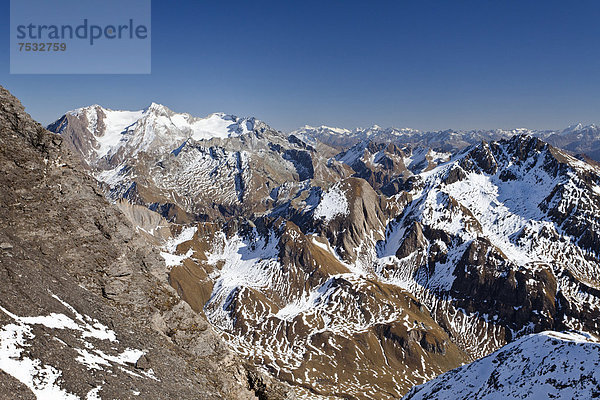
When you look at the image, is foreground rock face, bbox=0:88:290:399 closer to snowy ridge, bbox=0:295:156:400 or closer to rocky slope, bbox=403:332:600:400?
snowy ridge, bbox=0:295:156:400

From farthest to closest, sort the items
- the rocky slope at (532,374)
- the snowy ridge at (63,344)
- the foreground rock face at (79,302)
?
the rocky slope at (532,374) < the foreground rock face at (79,302) < the snowy ridge at (63,344)

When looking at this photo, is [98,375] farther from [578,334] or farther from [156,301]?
[578,334]

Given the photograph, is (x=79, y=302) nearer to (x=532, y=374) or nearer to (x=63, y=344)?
(x=63, y=344)

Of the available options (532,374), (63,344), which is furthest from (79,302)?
(532,374)

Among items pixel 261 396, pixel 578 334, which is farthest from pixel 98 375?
pixel 578 334

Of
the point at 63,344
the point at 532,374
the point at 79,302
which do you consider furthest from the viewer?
the point at 532,374

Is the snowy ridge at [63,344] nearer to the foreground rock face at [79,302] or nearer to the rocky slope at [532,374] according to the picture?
the foreground rock face at [79,302]

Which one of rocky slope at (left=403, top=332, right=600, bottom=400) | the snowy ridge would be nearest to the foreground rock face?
the snowy ridge

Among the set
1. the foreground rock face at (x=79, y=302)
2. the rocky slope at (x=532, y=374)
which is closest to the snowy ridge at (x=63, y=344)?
the foreground rock face at (x=79, y=302)
